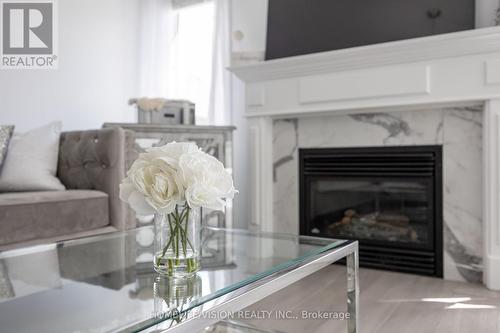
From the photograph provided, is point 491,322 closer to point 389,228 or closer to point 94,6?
point 389,228

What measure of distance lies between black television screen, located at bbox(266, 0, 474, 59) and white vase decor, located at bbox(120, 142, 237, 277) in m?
1.86

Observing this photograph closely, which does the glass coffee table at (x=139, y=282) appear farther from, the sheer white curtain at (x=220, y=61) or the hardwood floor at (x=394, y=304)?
the sheer white curtain at (x=220, y=61)

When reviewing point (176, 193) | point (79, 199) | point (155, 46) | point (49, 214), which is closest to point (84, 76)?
point (155, 46)

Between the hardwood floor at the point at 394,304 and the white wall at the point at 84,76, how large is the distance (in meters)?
2.11

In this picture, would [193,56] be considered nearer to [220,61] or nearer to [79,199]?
[220,61]

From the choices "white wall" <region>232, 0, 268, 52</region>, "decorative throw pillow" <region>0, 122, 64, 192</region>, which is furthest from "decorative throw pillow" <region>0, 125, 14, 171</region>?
"white wall" <region>232, 0, 268, 52</region>

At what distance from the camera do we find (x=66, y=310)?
813mm

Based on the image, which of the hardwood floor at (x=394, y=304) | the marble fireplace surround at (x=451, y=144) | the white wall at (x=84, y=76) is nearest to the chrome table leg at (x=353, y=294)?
the hardwood floor at (x=394, y=304)

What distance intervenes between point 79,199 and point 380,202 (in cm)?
171

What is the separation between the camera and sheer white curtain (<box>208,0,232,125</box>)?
3.21 m

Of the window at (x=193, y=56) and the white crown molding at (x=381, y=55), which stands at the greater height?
the window at (x=193, y=56)

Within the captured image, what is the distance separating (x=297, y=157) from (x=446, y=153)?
0.89m

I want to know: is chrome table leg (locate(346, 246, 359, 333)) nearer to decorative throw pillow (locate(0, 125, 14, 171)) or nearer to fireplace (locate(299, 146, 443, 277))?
fireplace (locate(299, 146, 443, 277))

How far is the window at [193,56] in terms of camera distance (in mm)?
3373
